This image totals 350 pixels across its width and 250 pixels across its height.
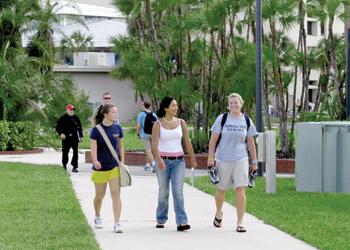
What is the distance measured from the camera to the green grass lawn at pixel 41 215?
1069 centimetres

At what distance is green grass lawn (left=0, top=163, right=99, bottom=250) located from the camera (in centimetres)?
1069

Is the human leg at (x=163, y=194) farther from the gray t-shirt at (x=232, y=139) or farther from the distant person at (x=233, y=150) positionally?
the gray t-shirt at (x=232, y=139)

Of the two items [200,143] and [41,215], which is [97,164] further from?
[200,143]

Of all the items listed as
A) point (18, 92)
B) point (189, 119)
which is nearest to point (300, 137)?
point (189, 119)

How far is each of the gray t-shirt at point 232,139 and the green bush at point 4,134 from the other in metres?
18.2

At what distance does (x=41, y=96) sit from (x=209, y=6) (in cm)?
1012

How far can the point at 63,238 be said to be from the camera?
11.0 metres

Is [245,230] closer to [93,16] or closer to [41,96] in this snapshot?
[41,96]

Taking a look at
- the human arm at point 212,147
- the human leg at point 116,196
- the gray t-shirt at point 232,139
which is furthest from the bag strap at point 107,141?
the gray t-shirt at point 232,139

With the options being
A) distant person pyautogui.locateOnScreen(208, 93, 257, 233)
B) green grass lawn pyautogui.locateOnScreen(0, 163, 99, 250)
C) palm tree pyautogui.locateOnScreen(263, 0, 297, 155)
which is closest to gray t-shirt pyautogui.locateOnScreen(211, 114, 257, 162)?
distant person pyautogui.locateOnScreen(208, 93, 257, 233)

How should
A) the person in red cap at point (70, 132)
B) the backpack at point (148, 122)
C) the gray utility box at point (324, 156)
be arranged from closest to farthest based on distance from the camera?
1. the gray utility box at point (324, 156)
2. the backpack at point (148, 122)
3. the person in red cap at point (70, 132)

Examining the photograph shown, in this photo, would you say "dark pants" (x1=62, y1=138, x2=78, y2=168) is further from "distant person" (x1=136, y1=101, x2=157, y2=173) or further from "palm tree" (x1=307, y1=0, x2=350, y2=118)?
"palm tree" (x1=307, y1=0, x2=350, y2=118)

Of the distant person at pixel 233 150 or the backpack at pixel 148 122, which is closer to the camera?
the distant person at pixel 233 150

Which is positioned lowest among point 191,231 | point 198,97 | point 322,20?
point 191,231
